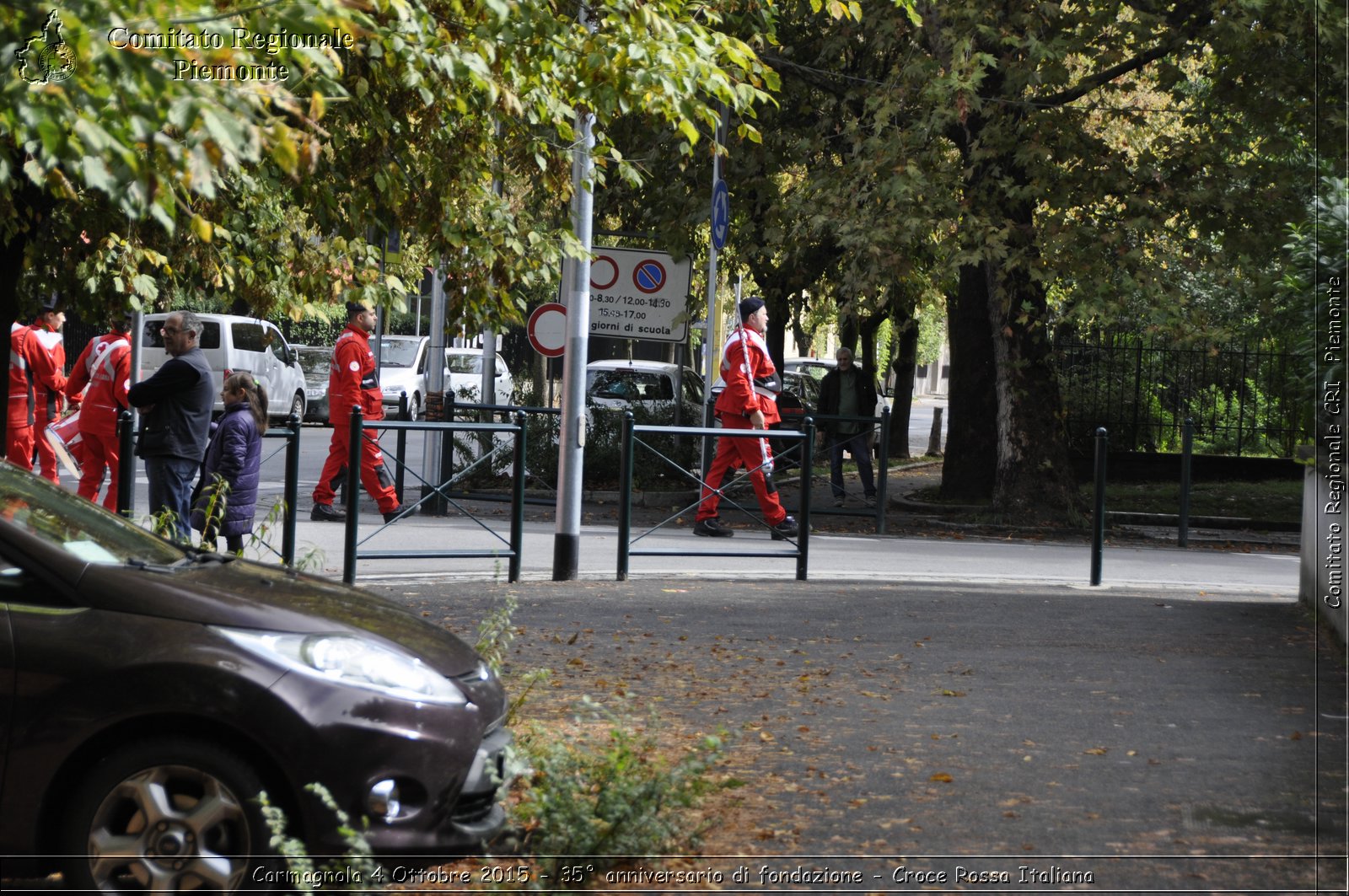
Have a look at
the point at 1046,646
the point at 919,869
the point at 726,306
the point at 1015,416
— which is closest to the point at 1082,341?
the point at 1015,416

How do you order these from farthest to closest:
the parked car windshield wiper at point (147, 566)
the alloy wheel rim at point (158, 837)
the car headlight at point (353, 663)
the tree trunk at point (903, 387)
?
the tree trunk at point (903, 387)
the parked car windshield wiper at point (147, 566)
the car headlight at point (353, 663)
the alloy wheel rim at point (158, 837)

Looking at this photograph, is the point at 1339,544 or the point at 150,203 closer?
the point at 150,203

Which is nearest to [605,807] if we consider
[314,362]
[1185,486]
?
[1185,486]

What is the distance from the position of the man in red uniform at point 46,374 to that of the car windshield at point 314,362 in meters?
18.9

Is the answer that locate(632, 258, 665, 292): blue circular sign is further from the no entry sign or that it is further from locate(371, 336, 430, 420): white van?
locate(371, 336, 430, 420): white van

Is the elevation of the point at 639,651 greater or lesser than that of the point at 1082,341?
lesser

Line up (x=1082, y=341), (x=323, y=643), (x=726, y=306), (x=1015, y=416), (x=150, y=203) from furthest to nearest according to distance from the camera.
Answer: (x=726, y=306) → (x=1082, y=341) → (x=1015, y=416) → (x=323, y=643) → (x=150, y=203)

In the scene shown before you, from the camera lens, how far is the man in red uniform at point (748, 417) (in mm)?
12453

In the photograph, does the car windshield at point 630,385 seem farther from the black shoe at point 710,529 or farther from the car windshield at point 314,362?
the car windshield at point 314,362

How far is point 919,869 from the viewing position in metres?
4.51

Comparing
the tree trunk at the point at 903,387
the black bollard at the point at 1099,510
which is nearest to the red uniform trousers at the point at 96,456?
the black bollard at the point at 1099,510

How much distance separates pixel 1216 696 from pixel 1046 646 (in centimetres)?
148

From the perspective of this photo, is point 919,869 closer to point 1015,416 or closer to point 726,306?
point 1015,416

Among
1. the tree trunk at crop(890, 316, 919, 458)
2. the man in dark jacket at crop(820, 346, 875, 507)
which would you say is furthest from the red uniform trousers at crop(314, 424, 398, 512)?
the tree trunk at crop(890, 316, 919, 458)
